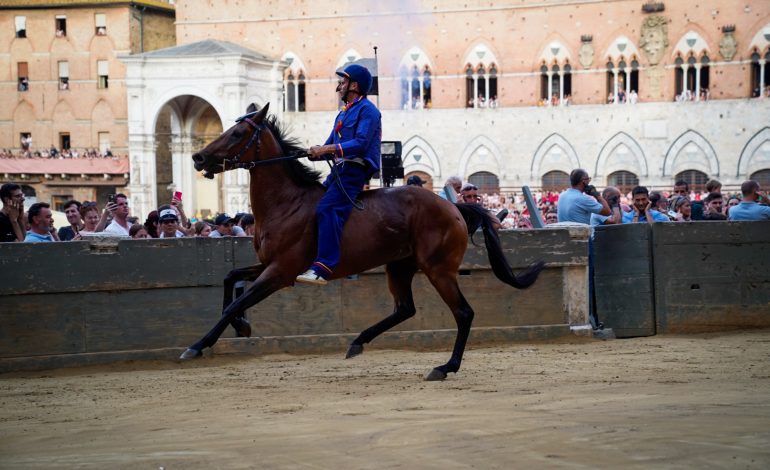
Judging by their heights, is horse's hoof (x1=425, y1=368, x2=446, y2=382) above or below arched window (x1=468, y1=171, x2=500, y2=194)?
below

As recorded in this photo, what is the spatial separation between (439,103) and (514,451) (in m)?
48.2

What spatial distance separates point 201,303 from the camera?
41.1 ft

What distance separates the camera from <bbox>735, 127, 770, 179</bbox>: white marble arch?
158 feet

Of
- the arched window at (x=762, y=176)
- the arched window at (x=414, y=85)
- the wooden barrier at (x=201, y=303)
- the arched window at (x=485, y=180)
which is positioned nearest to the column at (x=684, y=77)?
the arched window at (x=762, y=176)

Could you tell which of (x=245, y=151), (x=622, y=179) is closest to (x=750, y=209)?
(x=245, y=151)

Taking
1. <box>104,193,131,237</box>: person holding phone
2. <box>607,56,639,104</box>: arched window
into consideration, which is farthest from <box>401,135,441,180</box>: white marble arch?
<box>104,193,131,237</box>: person holding phone

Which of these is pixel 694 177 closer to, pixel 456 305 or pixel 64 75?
pixel 64 75

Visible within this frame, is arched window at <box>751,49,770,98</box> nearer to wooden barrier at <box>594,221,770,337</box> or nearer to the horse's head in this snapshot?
wooden barrier at <box>594,221,770,337</box>

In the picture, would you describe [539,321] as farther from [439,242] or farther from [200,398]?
[200,398]

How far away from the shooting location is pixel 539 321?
13.5 meters

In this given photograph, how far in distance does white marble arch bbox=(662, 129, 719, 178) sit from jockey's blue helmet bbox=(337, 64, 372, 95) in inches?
1624

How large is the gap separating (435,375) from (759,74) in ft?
143

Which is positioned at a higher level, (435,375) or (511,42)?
(511,42)

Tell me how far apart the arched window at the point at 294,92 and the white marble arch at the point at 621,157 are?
1630 centimetres
